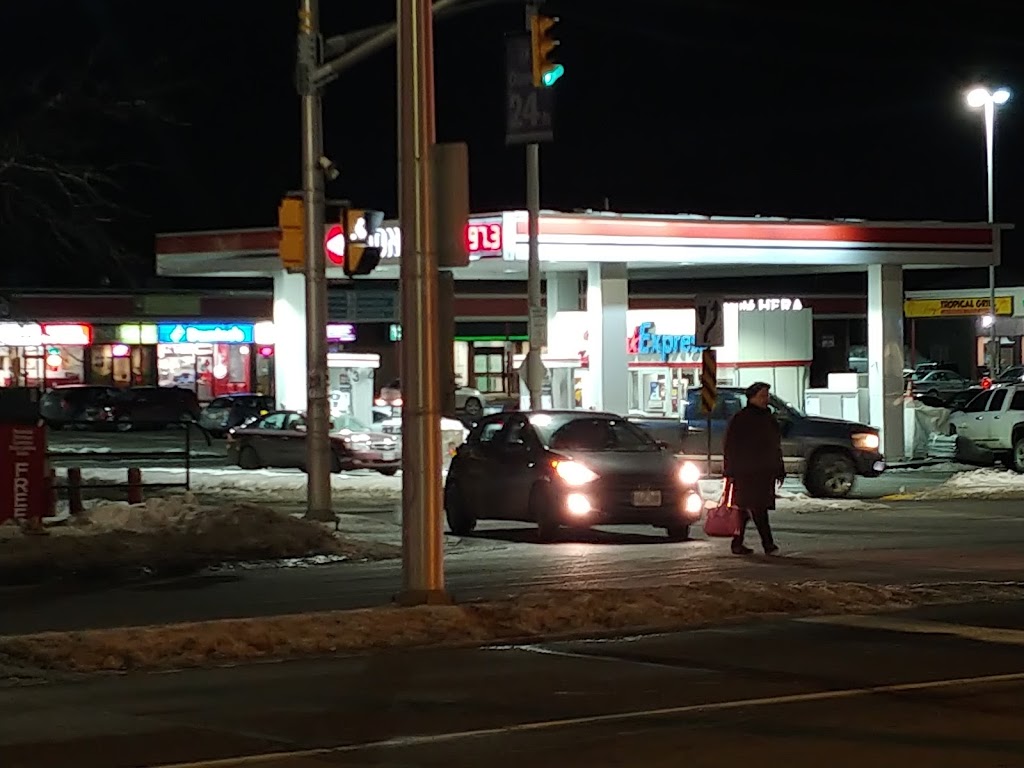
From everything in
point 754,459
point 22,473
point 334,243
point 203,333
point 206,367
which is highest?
point 334,243

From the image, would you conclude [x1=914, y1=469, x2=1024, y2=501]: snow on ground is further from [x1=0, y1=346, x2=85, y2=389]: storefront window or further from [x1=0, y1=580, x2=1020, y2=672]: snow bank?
[x1=0, y1=346, x2=85, y2=389]: storefront window

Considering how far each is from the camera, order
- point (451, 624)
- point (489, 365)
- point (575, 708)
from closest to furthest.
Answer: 1. point (575, 708)
2. point (451, 624)
3. point (489, 365)

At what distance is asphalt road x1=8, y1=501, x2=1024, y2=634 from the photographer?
14.5 meters

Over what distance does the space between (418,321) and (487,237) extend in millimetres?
20906

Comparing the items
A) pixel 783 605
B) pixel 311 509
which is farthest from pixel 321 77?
pixel 783 605

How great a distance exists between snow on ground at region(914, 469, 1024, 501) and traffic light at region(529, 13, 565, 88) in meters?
11.0

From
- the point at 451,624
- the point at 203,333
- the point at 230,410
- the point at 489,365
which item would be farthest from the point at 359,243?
the point at 489,365

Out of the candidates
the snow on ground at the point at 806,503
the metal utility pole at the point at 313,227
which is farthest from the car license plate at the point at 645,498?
the snow on ground at the point at 806,503

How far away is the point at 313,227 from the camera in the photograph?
66.9 feet

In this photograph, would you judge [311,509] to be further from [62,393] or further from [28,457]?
[62,393]

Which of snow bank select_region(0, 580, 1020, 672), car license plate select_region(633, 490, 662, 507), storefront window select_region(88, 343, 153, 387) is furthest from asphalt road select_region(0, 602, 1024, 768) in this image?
storefront window select_region(88, 343, 153, 387)

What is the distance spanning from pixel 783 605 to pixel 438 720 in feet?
16.7

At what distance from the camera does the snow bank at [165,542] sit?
→ 17406 mm

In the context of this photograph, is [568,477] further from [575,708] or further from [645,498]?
[575,708]
